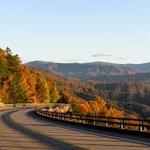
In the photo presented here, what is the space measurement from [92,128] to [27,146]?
1630 cm

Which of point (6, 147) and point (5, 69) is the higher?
point (5, 69)

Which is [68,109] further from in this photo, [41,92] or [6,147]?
[6,147]

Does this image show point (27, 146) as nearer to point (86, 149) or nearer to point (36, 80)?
point (86, 149)

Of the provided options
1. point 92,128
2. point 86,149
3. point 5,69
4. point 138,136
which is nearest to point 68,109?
point 5,69

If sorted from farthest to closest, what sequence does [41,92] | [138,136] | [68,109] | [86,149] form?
[41,92], [68,109], [138,136], [86,149]

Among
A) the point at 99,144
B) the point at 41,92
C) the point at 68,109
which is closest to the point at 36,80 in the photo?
the point at 41,92

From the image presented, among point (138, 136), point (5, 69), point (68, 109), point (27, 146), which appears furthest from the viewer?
point (5, 69)

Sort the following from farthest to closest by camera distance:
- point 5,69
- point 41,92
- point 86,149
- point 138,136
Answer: point 41,92, point 5,69, point 138,136, point 86,149

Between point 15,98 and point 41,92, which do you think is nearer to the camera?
point 15,98

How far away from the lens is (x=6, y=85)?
162875mm

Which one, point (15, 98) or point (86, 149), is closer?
point (86, 149)

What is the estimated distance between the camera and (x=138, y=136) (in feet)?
99.6

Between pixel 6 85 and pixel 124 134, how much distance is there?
132751mm

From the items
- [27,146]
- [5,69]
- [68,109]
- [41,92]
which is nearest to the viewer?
[27,146]
